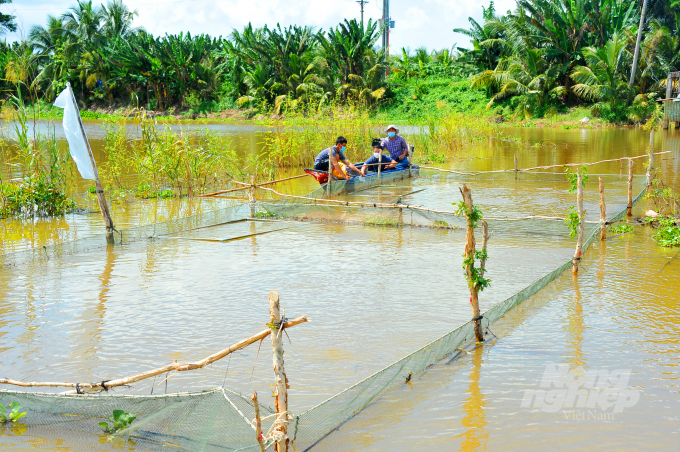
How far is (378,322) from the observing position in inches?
191

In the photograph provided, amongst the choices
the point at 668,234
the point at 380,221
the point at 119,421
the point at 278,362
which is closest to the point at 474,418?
the point at 278,362

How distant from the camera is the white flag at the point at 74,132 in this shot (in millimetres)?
6789

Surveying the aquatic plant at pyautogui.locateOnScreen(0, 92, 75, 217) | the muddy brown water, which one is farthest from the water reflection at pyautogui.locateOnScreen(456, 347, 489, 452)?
the aquatic plant at pyautogui.locateOnScreen(0, 92, 75, 217)

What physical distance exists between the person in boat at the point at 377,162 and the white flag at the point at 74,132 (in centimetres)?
544

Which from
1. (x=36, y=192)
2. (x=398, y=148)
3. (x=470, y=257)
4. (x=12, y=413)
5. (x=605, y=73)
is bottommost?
(x=12, y=413)

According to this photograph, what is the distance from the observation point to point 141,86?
38.8 meters

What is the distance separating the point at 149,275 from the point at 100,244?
1423 millimetres

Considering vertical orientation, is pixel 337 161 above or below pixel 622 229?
above

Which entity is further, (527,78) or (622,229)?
(527,78)

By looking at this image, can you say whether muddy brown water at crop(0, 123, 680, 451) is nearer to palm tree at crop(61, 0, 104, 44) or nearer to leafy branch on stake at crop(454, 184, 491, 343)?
leafy branch on stake at crop(454, 184, 491, 343)

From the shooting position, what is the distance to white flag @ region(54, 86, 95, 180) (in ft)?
22.3

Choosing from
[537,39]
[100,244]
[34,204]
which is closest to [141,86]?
[537,39]

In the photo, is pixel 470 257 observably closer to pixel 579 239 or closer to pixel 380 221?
pixel 579 239

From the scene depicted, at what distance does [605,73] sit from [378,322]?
81.7ft
